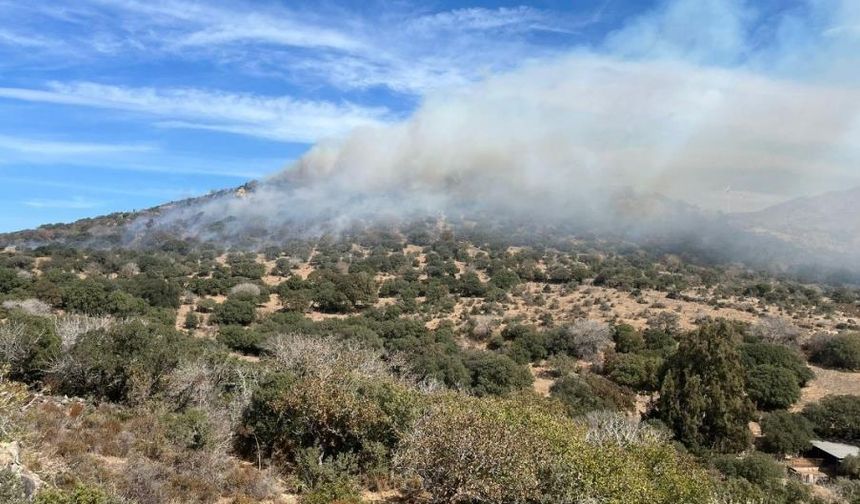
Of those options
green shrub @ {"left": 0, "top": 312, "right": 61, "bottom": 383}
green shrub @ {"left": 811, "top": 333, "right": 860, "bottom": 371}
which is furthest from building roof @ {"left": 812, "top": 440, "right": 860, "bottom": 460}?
green shrub @ {"left": 0, "top": 312, "right": 61, "bottom": 383}

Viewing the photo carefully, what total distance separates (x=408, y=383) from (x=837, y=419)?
2377cm

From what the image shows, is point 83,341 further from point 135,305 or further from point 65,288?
point 65,288

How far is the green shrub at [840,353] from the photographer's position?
41.1m

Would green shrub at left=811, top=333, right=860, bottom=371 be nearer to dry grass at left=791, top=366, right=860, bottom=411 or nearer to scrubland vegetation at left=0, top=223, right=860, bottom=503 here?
scrubland vegetation at left=0, top=223, right=860, bottom=503

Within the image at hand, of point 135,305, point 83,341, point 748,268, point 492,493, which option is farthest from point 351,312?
point 748,268

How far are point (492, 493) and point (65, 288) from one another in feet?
150

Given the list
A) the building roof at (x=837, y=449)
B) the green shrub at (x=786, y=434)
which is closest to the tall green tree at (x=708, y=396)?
the green shrub at (x=786, y=434)

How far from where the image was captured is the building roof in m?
28.8

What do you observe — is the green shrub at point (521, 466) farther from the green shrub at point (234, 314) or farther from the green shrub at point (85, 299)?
the green shrub at point (85, 299)

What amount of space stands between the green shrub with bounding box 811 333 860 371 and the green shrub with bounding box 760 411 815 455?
1312 cm

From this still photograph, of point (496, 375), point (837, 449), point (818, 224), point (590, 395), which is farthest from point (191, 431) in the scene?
point (818, 224)

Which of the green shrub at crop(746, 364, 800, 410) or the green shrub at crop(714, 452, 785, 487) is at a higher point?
the green shrub at crop(746, 364, 800, 410)

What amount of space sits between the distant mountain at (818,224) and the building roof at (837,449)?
78.4 meters

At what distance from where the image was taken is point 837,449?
2962cm
